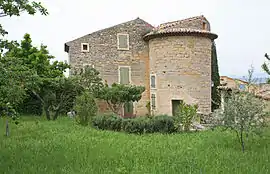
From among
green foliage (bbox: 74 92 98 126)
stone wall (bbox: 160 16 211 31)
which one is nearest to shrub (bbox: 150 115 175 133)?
green foliage (bbox: 74 92 98 126)

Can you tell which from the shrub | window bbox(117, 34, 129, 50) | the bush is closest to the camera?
the bush

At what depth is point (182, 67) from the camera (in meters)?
20.0

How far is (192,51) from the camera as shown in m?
20.2

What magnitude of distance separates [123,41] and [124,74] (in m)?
2.40

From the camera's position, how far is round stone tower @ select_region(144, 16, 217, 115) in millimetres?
19969

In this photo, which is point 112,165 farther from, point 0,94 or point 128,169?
point 0,94

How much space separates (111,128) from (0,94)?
9.30 metres

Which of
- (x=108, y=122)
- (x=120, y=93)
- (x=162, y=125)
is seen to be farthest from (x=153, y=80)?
(x=162, y=125)

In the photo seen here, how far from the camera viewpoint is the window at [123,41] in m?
23.1

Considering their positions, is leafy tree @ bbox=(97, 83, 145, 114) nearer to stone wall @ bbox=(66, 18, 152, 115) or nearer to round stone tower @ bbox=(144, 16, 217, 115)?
round stone tower @ bbox=(144, 16, 217, 115)

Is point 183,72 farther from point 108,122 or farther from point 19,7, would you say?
point 19,7

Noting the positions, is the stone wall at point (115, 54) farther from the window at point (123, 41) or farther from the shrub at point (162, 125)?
the shrub at point (162, 125)

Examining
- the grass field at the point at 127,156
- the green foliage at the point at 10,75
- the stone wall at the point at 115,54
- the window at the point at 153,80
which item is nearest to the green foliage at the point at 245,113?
the grass field at the point at 127,156

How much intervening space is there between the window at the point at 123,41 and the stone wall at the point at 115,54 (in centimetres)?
22
